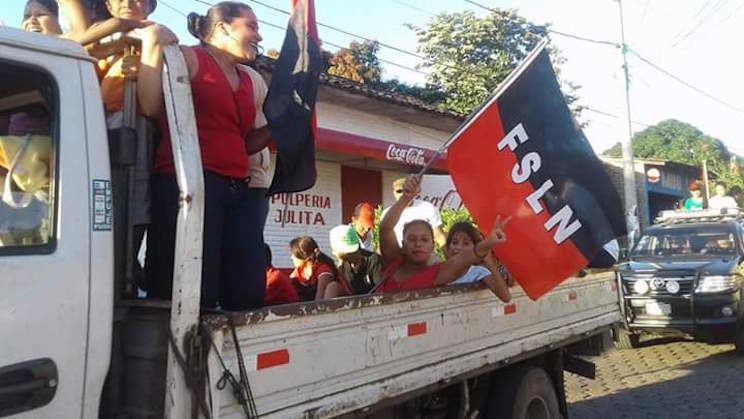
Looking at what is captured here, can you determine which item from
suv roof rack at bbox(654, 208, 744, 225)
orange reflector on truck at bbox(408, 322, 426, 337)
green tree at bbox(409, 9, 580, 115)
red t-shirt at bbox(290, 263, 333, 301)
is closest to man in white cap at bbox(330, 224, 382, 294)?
red t-shirt at bbox(290, 263, 333, 301)

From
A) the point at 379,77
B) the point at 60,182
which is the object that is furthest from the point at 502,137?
the point at 379,77

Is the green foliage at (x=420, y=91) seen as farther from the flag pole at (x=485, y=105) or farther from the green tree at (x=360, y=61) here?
the flag pole at (x=485, y=105)

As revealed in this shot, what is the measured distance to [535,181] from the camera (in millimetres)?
3971

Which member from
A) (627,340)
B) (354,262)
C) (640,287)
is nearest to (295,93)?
(354,262)

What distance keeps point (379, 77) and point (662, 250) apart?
575 inches

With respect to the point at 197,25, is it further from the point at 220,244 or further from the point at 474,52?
the point at 474,52

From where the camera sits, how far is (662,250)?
10.9m

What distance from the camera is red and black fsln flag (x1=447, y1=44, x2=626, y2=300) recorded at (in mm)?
3957

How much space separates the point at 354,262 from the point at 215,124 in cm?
266

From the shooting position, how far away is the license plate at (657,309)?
32.0 ft

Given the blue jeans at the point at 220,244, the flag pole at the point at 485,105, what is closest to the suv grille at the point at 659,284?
the flag pole at the point at 485,105

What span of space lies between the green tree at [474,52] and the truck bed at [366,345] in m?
16.0

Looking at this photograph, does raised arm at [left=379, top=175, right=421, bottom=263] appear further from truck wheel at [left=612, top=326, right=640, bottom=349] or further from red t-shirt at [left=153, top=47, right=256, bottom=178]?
truck wheel at [left=612, top=326, right=640, bottom=349]

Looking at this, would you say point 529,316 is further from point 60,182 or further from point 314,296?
point 60,182
